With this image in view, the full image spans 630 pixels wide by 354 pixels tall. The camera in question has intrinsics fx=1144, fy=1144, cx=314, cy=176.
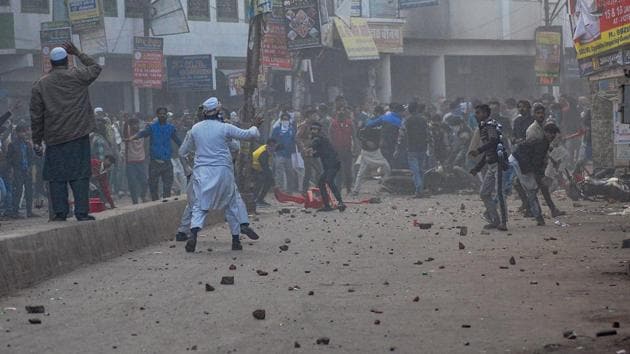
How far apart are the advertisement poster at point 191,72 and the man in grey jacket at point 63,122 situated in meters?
21.8

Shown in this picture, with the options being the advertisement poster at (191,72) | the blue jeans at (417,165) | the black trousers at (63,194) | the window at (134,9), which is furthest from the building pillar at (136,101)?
the black trousers at (63,194)

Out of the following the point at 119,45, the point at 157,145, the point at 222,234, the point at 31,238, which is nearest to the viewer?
the point at 31,238

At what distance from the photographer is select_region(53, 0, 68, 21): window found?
33031mm

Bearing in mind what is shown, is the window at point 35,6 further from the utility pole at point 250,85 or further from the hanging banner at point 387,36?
the utility pole at point 250,85

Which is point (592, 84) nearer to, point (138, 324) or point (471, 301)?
point (471, 301)

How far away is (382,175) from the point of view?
23.7 meters

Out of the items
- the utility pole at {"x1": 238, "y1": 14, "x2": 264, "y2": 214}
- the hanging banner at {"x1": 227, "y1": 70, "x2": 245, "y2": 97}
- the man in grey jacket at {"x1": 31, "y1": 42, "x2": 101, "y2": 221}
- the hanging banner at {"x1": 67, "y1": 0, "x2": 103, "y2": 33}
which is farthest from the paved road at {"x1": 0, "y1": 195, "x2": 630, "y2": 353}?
the hanging banner at {"x1": 227, "y1": 70, "x2": 245, "y2": 97}

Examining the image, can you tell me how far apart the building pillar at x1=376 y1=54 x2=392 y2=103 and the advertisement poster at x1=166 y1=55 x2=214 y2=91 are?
8.55 meters

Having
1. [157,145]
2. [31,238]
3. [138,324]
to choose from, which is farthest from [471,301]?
[157,145]

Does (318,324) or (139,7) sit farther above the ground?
(139,7)

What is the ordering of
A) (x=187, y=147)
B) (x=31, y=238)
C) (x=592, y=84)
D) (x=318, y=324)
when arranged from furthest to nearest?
1. (x=592, y=84)
2. (x=187, y=147)
3. (x=31, y=238)
4. (x=318, y=324)

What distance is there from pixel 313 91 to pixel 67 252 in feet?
94.0

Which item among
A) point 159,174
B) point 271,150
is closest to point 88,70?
point 159,174

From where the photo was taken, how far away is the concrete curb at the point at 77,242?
370 inches
